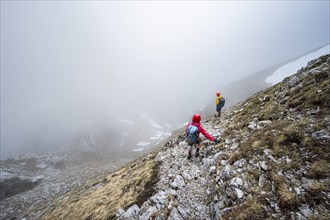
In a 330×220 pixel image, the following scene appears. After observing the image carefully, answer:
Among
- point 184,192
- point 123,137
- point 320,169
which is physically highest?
point 320,169

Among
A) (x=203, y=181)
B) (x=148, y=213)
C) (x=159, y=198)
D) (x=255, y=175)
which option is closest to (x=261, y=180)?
(x=255, y=175)

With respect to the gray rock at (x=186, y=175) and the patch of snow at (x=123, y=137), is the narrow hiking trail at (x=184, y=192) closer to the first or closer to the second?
the gray rock at (x=186, y=175)

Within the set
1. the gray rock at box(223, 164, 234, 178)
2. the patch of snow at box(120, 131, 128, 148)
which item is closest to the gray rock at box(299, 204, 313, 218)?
the gray rock at box(223, 164, 234, 178)

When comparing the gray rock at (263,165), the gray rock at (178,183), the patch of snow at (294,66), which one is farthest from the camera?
the patch of snow at (294,66)

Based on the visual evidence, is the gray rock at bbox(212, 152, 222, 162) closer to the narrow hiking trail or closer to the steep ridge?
the narrow hiking trail

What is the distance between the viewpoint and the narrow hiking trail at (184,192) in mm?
8773

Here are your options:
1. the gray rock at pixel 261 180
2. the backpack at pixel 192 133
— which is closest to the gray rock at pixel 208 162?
the backpack at pixel 192 133

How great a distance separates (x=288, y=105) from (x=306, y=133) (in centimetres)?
416

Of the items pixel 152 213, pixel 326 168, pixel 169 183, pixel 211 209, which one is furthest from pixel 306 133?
pixel 152 213

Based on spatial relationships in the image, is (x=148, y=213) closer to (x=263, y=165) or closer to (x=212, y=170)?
(x=212, y=170)

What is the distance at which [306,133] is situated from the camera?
833 cm

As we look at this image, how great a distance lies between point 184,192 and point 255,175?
4256 millimetres

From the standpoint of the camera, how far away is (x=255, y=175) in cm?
784

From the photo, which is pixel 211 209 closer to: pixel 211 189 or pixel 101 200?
pixel 211 189
